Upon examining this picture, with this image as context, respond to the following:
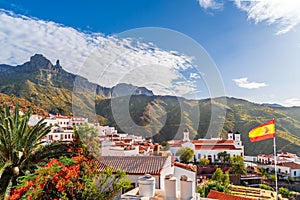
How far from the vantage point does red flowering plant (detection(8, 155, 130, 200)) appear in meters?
5.20

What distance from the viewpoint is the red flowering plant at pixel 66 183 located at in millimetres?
5203

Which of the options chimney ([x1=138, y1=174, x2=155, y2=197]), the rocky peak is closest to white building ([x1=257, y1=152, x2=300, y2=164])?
chimney ([x1=138, y1=174, x2=155, y2=197])

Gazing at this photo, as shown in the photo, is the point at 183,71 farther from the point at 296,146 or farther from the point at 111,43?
the point at 296,146

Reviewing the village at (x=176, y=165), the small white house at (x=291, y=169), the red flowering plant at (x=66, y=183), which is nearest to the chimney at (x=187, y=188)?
the village at (x=176, y=165)

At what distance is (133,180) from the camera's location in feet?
23.8

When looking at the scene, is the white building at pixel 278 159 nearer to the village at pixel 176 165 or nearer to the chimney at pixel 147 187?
the village at pixel 176 165

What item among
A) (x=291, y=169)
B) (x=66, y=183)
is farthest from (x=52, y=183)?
(x=291, y=169)

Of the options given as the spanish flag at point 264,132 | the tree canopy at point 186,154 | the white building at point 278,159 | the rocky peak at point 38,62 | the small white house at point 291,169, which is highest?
the rocky peak at point 38,62

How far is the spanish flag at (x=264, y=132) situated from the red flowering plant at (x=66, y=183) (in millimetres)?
4060

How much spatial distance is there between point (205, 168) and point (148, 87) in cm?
2791

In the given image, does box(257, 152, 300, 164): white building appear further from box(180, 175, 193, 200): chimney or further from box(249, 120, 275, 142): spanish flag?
box(180, 175, 193, 200): chimney

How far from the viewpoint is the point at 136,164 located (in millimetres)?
7746

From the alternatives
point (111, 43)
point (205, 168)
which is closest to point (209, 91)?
point (111, 43)

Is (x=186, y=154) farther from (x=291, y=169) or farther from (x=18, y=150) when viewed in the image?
(x=18, y=150)
